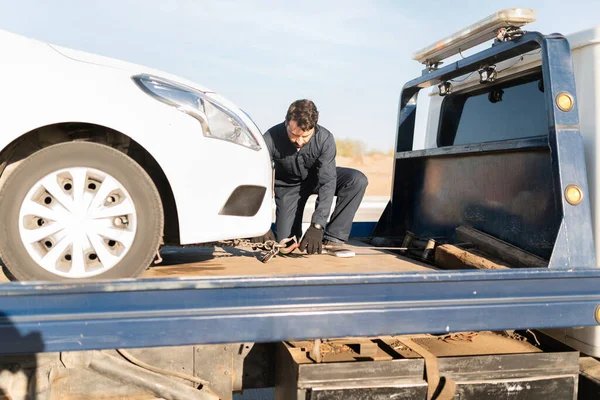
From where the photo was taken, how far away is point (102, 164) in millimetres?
2293

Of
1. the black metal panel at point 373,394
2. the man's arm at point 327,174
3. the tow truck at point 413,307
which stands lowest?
the black metal panel at point 373,394

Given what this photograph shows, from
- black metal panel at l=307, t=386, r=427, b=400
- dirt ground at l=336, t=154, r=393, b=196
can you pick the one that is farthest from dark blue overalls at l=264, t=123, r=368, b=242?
dirt ground at l=336, t=154, r=393, b=196

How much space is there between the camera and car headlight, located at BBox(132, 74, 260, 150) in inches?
95.1

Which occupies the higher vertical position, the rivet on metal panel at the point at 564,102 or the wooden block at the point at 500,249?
the rivet on metal panel at the point at 564,102

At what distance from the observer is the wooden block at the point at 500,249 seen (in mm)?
Answer: 2600

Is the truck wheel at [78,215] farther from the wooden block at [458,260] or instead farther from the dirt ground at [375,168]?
the dirt ground at [375,168]

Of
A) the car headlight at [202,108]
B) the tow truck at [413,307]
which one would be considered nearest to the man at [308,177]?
the tow truck at [413,307]

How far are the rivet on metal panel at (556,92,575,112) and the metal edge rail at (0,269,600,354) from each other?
66 cm

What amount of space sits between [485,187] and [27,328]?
7.59 feet

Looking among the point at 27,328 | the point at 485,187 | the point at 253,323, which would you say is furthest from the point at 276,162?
the point at 27,328

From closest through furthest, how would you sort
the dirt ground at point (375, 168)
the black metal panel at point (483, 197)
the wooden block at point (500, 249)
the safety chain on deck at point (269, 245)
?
the wooden block at point (500, 249)
the black metal panel at point (483, 197)
the safety chain on deck at point (269, 245)
the dirt ground at point (375, 168)

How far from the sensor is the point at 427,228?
3.82 metres

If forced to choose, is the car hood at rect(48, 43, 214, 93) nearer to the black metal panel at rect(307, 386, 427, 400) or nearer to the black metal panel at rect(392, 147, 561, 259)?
the black metal panel at rect(307, 386, 427, 400)

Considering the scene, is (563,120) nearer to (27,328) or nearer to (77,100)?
(77,100)
